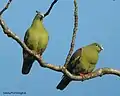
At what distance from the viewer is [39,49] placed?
5.50 metres

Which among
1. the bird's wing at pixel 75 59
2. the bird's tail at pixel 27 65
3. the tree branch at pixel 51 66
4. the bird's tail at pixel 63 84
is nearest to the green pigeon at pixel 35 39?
the bird's tail at pixel 27 65

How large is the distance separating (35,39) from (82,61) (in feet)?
2.87

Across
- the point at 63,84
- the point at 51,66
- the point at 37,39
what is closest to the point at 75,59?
the point at 63,84

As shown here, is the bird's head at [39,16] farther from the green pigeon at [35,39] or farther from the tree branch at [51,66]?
the tree branch at [51,66]

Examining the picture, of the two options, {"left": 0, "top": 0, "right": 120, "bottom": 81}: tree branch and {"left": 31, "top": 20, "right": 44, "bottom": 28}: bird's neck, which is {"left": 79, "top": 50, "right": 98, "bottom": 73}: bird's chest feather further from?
{"left": 0, "top": 0, "right": 120, "bottom": 81}: tree branch

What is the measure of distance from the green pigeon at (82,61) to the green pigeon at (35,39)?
1.97 ft

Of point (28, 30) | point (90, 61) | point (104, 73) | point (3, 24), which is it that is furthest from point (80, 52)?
point (3, 24)

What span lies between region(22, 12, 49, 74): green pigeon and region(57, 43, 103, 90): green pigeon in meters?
0.60

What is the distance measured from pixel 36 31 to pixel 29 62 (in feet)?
1.73

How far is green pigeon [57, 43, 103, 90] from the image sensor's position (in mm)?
Answer: 5068

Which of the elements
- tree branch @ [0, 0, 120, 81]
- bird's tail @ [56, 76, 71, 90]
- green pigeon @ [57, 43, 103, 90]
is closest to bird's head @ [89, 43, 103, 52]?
green pigeon @ [57, 43, 103, 90]

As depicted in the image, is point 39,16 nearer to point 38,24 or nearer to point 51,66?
point 38,24

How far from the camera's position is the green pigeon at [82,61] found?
5.07 metres

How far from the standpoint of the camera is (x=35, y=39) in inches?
220
